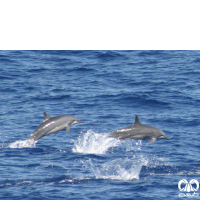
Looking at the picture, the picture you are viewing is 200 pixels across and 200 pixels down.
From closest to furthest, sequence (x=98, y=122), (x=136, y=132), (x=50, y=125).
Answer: (x=136, y=132)
(x=50, y=125)
(x=98, y=122)

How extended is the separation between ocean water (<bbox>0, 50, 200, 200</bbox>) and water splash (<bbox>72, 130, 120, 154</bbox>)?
47 mm

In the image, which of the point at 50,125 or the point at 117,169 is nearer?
the point at 50,125

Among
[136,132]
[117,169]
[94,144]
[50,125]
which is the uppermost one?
[50,125]

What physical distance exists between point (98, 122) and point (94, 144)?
389 cm

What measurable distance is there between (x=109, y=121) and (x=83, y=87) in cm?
733

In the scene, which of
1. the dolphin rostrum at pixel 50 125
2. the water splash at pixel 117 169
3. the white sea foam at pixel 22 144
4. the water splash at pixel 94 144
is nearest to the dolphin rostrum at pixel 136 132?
the water splash at pixel 117 169

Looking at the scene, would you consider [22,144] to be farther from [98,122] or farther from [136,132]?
[136,132]

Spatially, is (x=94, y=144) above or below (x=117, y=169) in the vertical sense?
above

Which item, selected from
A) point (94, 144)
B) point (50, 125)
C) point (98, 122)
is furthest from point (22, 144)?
point (98, 122)

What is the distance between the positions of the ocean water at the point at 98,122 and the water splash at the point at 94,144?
0.15ft

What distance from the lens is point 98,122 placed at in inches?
880

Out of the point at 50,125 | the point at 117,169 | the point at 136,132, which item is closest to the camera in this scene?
the point at 136,132

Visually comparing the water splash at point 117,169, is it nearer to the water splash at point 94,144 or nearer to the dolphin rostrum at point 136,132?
the dolphin rostrum at point 136,132
